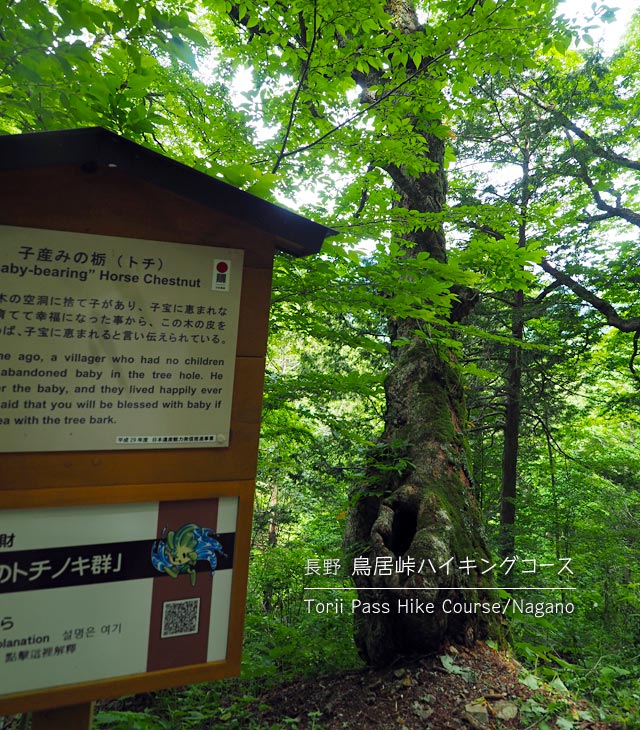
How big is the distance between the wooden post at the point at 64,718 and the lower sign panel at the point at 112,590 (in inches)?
5.4

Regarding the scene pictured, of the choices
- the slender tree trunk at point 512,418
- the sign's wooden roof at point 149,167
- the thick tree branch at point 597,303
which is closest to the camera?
the sign's wooden roof at point 149,167

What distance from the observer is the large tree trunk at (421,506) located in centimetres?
341

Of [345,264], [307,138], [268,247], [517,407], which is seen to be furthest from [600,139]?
[268,247]

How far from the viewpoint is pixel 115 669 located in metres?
1.48

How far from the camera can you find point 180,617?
1578 millimetres

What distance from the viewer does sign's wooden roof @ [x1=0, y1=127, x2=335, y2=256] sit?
4.52 ft

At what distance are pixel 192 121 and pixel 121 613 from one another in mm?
4018

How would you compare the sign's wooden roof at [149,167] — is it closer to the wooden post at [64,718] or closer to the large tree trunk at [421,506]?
the wooden post at [64,718]

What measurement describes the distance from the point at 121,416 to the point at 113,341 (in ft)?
0.86

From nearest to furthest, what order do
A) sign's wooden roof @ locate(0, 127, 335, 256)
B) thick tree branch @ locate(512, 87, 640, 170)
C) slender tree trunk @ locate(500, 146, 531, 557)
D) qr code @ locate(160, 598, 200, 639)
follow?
sign's wooden roof @ locate(0, 127, 335, 256), qr code @ locate(160, 598, 200, 639), thick tree branch @ locate(512, 87, 640, 170), slender tree trunk @ locate(500, 146, 531, 557)

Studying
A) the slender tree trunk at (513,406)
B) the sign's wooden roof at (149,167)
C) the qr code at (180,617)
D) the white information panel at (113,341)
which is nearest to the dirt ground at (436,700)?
the qr code at (180,617)

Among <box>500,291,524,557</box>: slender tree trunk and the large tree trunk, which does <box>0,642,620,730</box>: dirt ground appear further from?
<box>500,291,524,557</box>: slender tree trunk

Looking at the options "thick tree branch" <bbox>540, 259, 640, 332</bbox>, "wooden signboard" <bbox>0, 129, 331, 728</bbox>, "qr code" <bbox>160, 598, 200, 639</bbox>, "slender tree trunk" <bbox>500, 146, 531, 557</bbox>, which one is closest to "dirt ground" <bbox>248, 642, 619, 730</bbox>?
"wooden signboard" <bbox>0, 129, 331, 728</bbox>

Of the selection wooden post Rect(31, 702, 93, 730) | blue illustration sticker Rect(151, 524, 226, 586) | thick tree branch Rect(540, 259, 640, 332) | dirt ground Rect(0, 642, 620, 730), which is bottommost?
dirt ground Rect(0, 642, 620, 730)
